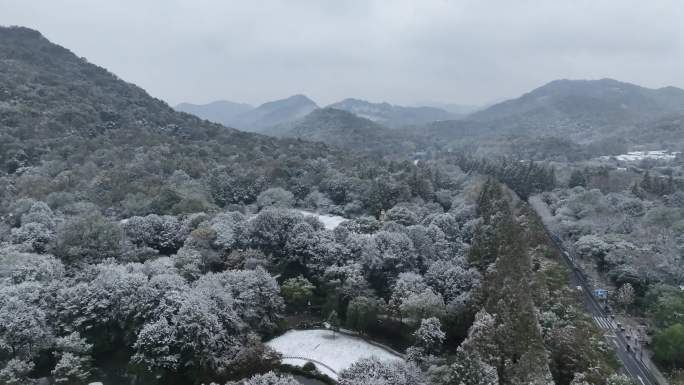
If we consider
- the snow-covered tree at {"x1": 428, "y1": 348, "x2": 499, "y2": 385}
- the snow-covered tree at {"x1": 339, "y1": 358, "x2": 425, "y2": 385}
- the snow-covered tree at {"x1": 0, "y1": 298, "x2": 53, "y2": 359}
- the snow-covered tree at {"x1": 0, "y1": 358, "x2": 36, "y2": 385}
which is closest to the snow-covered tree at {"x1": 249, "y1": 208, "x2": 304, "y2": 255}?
the snow-covered tree at {"x1": 0, "y1": 298, "x2": 53, "y2": 359}

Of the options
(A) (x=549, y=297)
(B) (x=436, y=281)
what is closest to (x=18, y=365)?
(B) (x=436, y=281)

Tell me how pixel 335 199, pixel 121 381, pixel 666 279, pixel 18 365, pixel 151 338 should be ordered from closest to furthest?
pixel 18 365 < pixel 151 338 < pixel 121 381 < pixel 666 279 < pixel 335 199

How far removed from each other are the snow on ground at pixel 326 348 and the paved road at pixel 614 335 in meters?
14.5

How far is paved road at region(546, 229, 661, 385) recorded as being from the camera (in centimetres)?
2588

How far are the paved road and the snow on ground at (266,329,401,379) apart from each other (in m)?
14.5

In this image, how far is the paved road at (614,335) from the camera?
2588 cm

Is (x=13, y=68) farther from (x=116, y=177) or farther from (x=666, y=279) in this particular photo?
(x=666, y=279)

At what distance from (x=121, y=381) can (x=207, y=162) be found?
4219 centimetres

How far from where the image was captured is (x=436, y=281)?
29.2 m

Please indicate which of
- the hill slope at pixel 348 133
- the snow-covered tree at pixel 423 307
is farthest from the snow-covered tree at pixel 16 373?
the hill slope at pixel 348 133

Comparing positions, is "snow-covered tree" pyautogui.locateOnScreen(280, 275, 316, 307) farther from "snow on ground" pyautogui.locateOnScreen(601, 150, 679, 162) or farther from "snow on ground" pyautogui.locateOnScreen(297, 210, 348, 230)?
"snow on ground" pyautogui.locateOnScreen(601, 150, 679, 162)

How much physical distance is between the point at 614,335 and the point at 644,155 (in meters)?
98.3

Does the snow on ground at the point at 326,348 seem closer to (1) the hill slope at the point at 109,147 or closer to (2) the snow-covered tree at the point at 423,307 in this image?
(2) the snow-covered tree at the point at 423,307

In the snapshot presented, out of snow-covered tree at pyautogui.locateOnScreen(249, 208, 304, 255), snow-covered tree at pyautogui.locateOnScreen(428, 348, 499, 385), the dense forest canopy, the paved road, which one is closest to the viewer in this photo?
snow-covered tree at pyautogui.locateOnScreen(428, 348, 499, 385)
